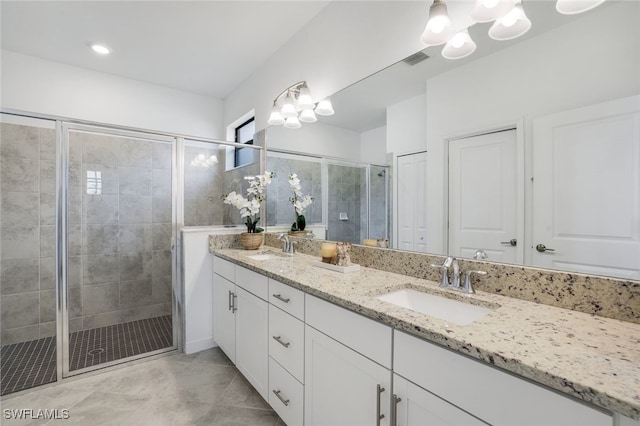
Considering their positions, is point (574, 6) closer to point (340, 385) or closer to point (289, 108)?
point (340, 385)

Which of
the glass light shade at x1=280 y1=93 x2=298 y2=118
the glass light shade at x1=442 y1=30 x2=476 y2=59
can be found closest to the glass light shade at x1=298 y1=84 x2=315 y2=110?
the glass light shade at x1=280 y1=93 x2=298 y2=118

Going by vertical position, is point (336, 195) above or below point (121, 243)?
above

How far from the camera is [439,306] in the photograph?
1.14m

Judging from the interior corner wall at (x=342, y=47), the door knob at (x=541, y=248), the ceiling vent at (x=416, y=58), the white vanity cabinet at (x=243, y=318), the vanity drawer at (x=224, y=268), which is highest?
the interior corner wall at (x=342, y=47)

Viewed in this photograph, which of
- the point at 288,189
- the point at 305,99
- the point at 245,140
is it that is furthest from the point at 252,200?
the point at 245,140

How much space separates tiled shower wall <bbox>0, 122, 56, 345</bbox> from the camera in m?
2.42

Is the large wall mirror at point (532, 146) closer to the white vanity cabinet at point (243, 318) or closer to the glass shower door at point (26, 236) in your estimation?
the white vanity cabinet at point (243, 318)

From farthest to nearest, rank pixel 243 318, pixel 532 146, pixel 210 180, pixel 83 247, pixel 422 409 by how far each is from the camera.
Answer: pixel 83 247
pixel 210 180
pixel 243 318
pixel 532 146
pixel 422 409

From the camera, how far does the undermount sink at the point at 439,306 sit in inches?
Result: 40.9

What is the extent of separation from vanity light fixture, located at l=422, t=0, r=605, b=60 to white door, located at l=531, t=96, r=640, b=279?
347 millimetres

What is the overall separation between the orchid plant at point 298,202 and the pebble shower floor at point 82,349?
1497mm

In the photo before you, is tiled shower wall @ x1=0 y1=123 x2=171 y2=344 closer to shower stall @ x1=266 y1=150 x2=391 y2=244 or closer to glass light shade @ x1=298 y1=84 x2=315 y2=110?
shower stall @ x1=266 y1=150 x2=391 y2=244

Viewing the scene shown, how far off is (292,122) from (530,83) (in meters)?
1.67

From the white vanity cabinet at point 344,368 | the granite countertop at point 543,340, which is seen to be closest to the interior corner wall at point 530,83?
the granite countertop at point 543,340
